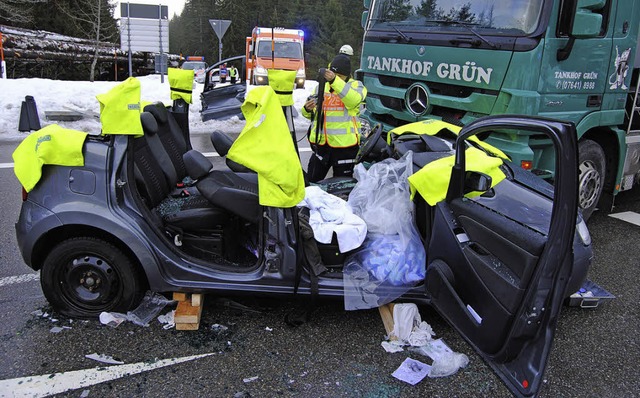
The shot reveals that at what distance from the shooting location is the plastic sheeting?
116 inches

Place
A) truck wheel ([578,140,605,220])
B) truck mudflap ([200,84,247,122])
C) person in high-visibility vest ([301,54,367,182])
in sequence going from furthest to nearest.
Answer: truck mudflap ([200,84,247,122]), truck wheel ([578,140,605,220]), person in high-visibility vest ([301,54,367,182])

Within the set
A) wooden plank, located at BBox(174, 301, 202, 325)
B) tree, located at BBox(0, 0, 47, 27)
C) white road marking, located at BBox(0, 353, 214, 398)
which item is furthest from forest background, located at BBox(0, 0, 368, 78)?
white road marking, located at BBox(0, 353, 214, 398)

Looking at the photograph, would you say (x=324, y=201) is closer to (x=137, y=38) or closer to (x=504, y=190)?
(x=504, y=190)

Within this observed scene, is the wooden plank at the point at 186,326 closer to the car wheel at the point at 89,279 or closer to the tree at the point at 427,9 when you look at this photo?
the car wheel at the point at 89,279

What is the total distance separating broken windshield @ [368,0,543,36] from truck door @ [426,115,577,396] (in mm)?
2345

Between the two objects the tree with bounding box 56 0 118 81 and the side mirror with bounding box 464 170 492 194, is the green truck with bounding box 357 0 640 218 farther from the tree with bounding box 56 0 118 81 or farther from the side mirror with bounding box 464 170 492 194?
the tree with bounding box 56 0 118 81

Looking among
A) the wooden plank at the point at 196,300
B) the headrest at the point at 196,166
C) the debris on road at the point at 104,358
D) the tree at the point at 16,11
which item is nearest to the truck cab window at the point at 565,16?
the headrest at the point at 196,166

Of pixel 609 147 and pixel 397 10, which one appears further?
pixel 397 10

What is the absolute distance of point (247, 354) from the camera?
283cm

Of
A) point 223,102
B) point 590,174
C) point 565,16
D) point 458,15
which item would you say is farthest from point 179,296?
point 590,174

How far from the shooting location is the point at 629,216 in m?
5.81

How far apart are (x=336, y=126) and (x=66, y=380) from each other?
317cm

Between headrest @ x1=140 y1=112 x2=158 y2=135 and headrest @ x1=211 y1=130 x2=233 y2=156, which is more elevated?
headrest @ x1=140 y1=112 x2=158 y2=135

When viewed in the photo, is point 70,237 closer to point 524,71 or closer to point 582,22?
point 524,71
